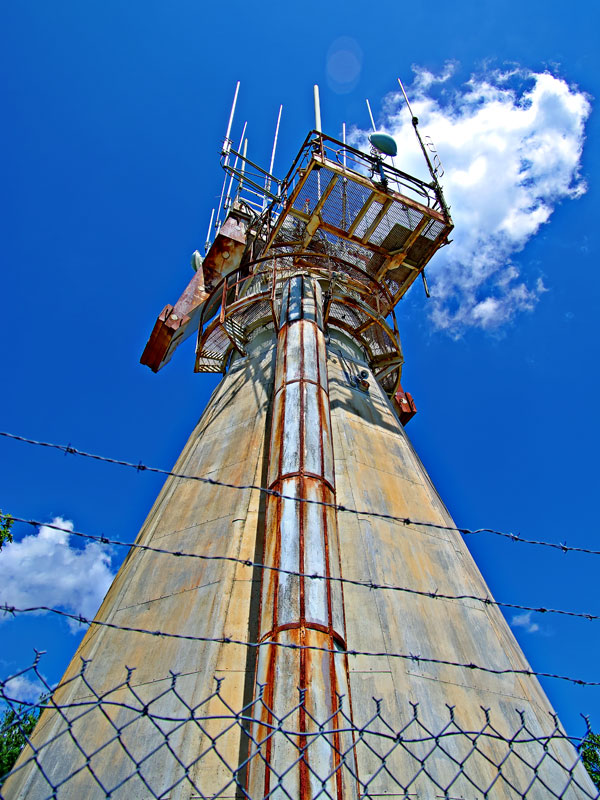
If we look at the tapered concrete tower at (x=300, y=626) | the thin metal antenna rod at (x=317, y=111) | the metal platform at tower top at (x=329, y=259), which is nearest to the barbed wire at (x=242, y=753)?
the tapered concrete tower at (x=300, y=626)

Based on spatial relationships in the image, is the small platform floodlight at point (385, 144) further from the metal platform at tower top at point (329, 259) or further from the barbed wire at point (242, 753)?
the barbed wire at point (242, 753)

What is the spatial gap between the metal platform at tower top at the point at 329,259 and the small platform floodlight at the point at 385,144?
249 millimetres

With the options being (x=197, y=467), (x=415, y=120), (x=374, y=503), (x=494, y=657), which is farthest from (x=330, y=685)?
(x=415, y=120)

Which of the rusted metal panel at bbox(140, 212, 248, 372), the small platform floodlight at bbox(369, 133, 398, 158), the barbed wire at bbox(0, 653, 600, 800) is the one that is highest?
the small platform floodlight at bbox(369, 133, 398, 158)

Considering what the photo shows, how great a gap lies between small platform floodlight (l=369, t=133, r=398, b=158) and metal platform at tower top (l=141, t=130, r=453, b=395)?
0.25 m

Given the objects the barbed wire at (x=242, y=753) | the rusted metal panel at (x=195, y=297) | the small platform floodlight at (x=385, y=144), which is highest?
the small platform floodlight at (x=385, y=144)

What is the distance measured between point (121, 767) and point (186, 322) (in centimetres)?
967

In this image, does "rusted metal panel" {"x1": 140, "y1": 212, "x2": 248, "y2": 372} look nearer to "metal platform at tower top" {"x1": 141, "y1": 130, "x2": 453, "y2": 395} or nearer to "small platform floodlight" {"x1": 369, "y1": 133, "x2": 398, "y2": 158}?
"metal platform at tower top" {"x1": 141, "y1": 130, "x2": 453, "y2": 395}

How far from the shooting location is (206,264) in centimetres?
1391

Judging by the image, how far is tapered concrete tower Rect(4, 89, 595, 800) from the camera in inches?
173

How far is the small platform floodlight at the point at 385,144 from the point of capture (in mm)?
12812

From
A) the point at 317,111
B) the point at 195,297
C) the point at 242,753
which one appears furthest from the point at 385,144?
the point at 242,753

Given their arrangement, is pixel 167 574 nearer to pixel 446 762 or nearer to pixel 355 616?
pixel 355 616

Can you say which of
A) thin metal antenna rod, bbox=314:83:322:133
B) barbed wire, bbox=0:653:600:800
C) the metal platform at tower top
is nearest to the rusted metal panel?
the metal platform at tower top
